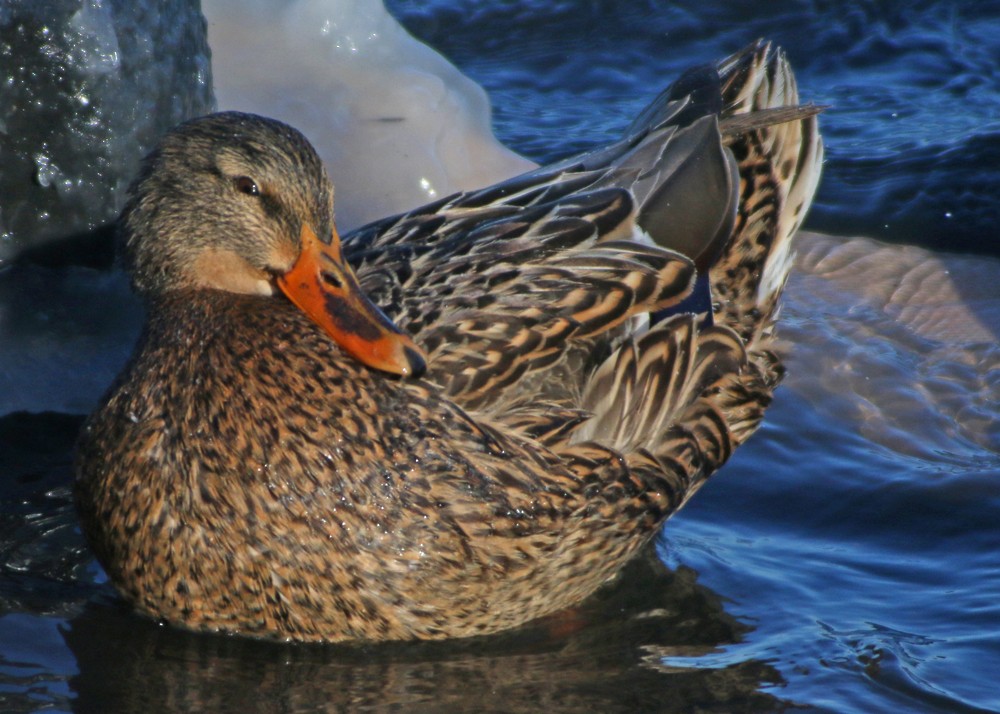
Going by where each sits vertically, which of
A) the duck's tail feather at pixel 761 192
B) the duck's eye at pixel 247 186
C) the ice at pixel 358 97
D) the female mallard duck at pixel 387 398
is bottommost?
the female mallard duck at pixel 387 398

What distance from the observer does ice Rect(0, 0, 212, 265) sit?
5.86 metres

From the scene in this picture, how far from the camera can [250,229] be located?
452 centimetres

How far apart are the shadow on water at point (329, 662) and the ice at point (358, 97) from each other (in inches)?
109

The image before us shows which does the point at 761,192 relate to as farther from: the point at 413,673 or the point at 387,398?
the point at 413,673

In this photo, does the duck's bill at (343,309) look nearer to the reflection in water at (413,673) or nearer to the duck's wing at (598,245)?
the duck's wing at (598,245)

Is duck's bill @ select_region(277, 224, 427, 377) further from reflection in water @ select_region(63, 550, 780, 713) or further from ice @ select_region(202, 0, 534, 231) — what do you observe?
ice @ select_region(202, 0, 534, 231)

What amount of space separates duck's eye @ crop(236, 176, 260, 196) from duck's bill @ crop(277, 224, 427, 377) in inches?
7.5

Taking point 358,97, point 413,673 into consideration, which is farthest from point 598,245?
point 358,97

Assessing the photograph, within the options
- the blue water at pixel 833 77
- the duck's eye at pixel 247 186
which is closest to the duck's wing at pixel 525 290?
the duck's eye at pixel 247 186

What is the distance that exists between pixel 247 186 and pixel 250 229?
0.44 feet

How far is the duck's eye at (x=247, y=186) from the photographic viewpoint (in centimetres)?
450

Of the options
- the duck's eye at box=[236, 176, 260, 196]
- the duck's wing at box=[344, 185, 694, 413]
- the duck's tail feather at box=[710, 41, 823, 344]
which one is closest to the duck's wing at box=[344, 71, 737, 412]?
the duck's wing at box=[344, 185, 694, 413]

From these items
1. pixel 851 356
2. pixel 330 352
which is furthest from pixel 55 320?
pixel 851 356

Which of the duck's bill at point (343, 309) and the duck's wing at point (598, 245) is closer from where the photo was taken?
the duck's bill at point (343, 309)
